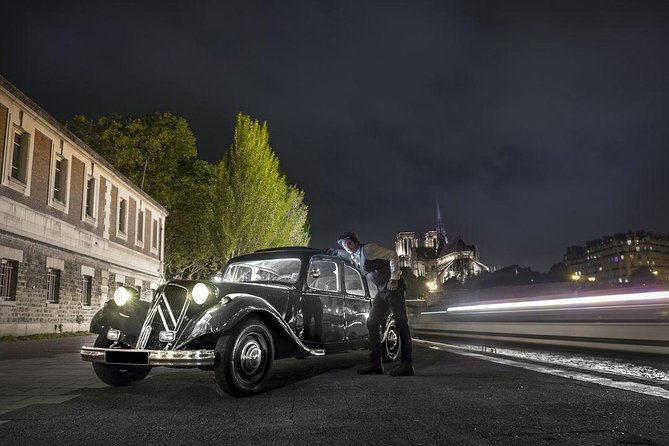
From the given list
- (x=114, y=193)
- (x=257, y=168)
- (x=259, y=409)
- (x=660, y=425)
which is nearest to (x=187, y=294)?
(x=259, y=409)

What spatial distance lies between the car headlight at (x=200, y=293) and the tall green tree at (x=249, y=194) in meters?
26.3

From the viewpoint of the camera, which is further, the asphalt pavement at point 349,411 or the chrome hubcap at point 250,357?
the chrome hubcap at point 250,357

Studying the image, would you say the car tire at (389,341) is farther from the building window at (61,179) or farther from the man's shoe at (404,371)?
the building window at (61,179)

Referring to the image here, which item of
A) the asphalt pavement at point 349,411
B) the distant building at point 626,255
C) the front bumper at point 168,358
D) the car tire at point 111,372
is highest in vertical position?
the distant building at point 626,255

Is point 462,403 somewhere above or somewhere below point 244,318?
below

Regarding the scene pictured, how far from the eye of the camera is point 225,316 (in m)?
4.53

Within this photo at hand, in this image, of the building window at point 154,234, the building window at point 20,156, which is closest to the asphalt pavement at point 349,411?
the building window at point 20,156

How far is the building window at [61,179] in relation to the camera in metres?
17.6

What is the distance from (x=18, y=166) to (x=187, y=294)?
13971 millimetres

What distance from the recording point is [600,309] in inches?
504

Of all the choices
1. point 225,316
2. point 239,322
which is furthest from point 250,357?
point 225,316

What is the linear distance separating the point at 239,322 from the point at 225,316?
240mm

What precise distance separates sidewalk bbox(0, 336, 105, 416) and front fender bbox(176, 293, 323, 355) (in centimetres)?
141

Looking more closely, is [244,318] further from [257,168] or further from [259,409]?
[257,168]
